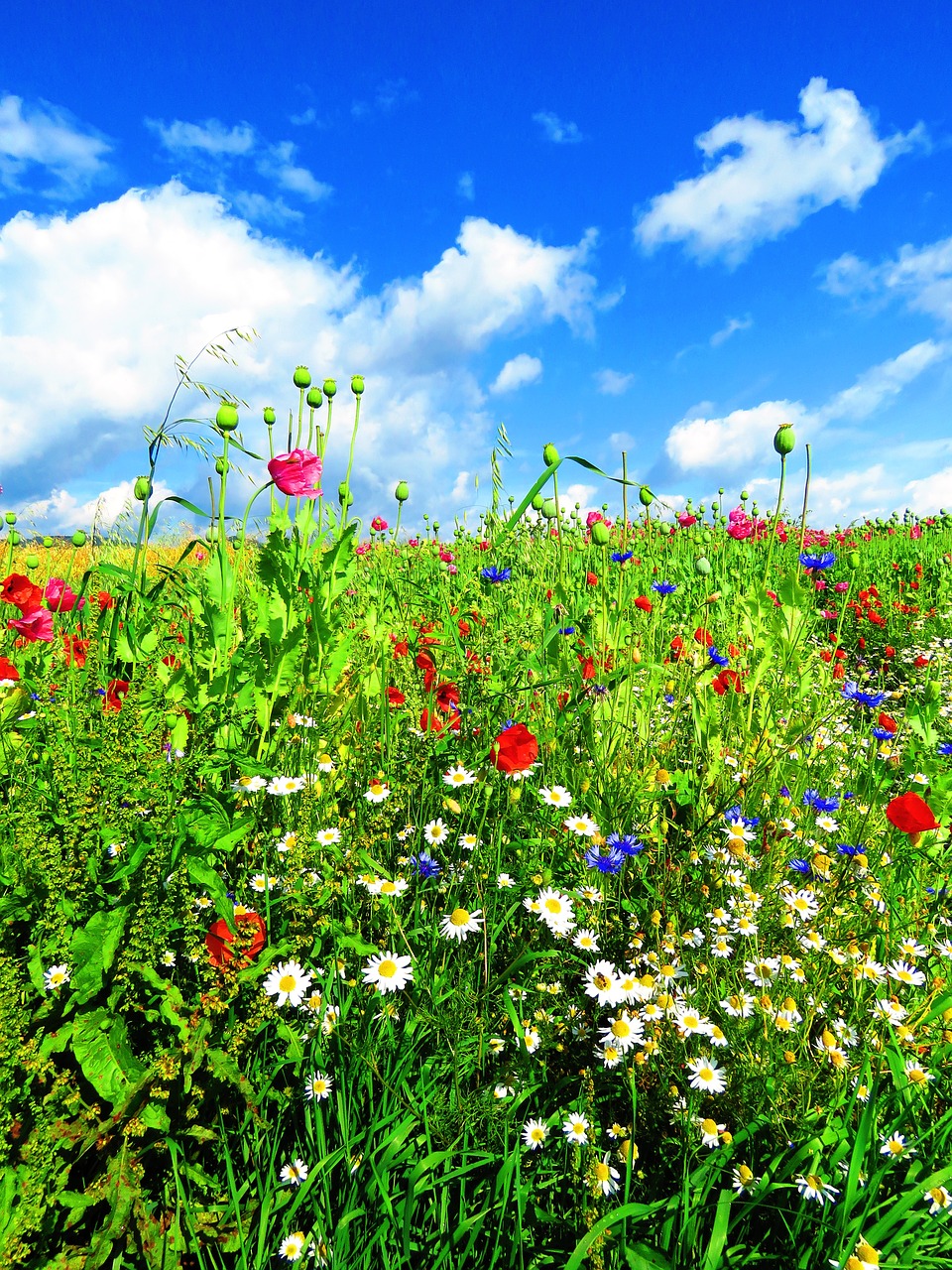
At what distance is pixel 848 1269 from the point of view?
0.99 metres

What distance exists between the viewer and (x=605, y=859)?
161 cm

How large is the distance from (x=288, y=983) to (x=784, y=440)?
2101 millimetres

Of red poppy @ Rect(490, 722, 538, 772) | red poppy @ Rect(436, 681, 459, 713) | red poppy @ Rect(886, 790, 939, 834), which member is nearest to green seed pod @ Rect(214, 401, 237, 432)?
red poppy @ Rect(436, 681, 459, 713)

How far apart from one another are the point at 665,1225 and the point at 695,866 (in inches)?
33.4

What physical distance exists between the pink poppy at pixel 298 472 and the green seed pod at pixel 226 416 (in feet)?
0.60

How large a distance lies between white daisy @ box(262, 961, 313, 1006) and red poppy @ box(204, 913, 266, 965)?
0.06m

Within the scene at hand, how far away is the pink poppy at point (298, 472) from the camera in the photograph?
2.34 meters

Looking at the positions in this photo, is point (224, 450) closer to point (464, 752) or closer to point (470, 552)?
point (464, 752)

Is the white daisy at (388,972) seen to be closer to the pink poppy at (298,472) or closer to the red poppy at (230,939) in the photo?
the red poppy at (230,939)

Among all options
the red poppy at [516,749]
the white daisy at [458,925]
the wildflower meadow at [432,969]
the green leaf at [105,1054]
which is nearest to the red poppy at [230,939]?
the wildflower meadow at [432,969]

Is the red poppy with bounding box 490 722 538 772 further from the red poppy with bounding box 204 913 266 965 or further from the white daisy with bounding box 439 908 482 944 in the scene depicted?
Answer: the red poppy with bounding box 204 913 266 965

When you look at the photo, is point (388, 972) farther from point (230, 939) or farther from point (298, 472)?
point (298, 472)

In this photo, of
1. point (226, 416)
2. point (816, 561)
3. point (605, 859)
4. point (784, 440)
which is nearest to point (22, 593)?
point (226, 416)

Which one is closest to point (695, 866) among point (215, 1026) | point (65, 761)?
point (215, 1026)
